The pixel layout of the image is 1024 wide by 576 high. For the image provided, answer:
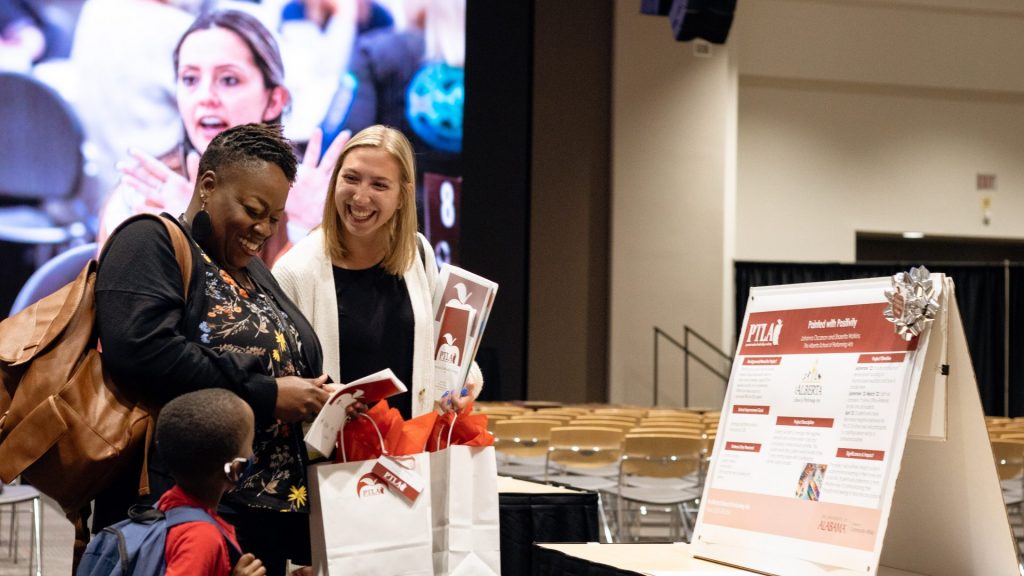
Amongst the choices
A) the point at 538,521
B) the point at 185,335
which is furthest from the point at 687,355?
the point at 185,335

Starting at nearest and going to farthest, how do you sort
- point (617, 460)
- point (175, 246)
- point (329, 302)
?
point (175, 246)
point (329, 302)
point (617, 460)

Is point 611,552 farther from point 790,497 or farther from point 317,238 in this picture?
point 317,238

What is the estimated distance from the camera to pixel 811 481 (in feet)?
7.29

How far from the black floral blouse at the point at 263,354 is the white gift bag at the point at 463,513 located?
0.31 meters

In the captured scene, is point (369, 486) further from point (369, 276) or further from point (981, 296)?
point (981, 296)

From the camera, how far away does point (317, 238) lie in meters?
2.64

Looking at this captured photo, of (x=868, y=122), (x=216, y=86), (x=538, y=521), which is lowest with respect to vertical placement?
(x=538, y=521)

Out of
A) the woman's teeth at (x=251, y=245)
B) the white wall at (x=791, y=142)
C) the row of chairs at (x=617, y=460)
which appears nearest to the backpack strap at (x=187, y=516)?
the woman's teeth at (x=251, y=245)

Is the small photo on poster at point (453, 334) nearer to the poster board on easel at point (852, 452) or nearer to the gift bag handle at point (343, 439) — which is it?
the gift bag handle at point (343, 439)

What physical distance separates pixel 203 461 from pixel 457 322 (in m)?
0.94

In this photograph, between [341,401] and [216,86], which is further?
[216,86]

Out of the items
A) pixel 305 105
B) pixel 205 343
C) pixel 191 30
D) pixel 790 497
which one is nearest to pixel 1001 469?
pixel 790 497

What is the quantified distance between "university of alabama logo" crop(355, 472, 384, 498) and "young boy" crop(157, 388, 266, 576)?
41cm

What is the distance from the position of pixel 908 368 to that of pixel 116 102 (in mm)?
9716
